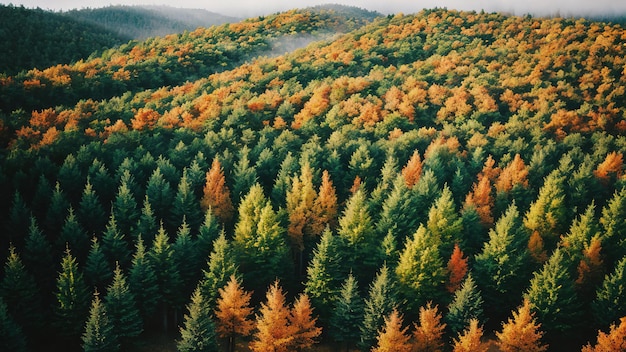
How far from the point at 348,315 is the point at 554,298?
672 inches

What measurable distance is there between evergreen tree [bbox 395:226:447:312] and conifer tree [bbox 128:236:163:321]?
863 inches

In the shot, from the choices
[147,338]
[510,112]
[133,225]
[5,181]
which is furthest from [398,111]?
[5,181]

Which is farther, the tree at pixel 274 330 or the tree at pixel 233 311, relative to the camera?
the tree at pixel 233 311

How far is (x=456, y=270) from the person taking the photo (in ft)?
114

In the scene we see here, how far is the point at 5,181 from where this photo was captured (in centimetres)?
4278

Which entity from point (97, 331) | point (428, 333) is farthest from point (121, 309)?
point (428, 333)

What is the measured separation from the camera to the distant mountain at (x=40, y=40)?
101688 mm

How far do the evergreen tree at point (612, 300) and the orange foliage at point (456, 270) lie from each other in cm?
1092

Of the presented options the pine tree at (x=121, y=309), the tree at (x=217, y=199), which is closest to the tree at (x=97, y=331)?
the pine tree at (x=121, y=309)

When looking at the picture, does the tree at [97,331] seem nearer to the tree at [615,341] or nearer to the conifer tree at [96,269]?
the conifer tree at [96,269]

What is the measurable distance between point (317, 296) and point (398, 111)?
41.2 metres

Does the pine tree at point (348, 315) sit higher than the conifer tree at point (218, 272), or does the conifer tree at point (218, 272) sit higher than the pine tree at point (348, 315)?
the conifer tree at point (218, 272)

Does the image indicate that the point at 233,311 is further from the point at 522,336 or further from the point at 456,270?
the point at 522,336

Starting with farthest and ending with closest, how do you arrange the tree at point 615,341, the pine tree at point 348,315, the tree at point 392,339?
the pine tree at point 348,315 < the tree at point 392,339 < the tree at point 615,341
